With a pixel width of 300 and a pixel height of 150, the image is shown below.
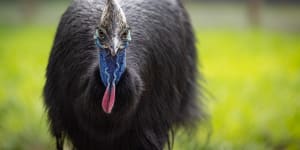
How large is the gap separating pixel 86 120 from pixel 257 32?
889cm

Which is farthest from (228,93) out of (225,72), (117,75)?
(117,75)

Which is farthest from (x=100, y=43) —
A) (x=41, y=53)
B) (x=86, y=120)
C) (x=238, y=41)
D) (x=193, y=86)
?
(x=238, y=41)

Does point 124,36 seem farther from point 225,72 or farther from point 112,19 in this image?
point 225,72

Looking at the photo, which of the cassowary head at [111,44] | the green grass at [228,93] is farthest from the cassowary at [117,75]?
the green grass at [228,93]

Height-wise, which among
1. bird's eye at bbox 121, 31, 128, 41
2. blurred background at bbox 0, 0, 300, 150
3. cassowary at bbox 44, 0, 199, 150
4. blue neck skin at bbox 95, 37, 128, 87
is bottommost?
blurred background at bbox 0, 0, 300, 150

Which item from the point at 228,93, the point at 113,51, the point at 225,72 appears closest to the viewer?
the point at 113,51

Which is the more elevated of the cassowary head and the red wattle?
the cassowary head

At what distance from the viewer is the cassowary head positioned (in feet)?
10.1

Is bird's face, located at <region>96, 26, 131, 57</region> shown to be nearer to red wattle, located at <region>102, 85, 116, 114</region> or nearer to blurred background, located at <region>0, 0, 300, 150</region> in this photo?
red wattle, located at <region>102, 85, 116, 114</region>

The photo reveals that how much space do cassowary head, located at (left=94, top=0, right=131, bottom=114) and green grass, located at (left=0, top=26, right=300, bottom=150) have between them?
1506 millimetres

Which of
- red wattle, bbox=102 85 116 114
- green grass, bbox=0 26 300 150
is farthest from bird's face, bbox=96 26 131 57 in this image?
green grass, bbox=0 26 300 150

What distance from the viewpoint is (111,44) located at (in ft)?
10.0

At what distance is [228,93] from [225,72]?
1.34 m

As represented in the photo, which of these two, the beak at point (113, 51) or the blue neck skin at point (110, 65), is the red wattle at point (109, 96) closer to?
the blue neck skin at point (110, 65)
